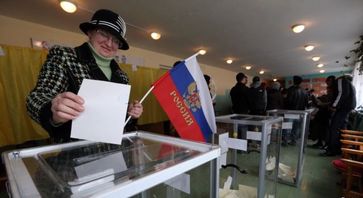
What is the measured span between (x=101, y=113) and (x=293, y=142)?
261 centimetres

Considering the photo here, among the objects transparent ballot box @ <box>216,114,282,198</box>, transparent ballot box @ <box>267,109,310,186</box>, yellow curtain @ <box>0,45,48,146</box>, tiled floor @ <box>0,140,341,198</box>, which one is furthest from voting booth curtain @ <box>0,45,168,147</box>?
transparent ballot box @ <box>267,109,310,186</box>

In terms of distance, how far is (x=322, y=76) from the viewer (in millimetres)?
8547

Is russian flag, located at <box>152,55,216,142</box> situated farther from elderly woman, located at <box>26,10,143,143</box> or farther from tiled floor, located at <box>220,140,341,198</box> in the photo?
tiled floor, located at <box>220,140,341,198</box>

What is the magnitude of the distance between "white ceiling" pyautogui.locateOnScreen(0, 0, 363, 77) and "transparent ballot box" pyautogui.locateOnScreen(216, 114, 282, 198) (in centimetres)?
137

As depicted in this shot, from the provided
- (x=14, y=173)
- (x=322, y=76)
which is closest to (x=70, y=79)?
(x=14, y=173)

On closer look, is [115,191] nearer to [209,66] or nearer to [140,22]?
[140,22]

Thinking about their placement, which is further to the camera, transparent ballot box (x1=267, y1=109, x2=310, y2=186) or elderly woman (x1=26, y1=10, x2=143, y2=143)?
transparent ballot box (x1=267, y1=109, x2=310, y2=186)

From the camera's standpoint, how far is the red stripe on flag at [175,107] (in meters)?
0.85

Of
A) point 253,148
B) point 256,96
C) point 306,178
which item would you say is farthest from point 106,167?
point 256,96

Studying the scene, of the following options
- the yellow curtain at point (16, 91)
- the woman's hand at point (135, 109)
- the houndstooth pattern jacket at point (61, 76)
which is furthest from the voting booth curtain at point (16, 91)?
the woman's hand at point (135, 109)

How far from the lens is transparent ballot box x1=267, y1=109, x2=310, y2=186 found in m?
2.11

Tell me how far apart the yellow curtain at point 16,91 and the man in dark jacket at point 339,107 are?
169 inches

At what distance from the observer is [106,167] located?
476 millimetres

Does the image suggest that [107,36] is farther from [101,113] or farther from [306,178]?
[306,178]
